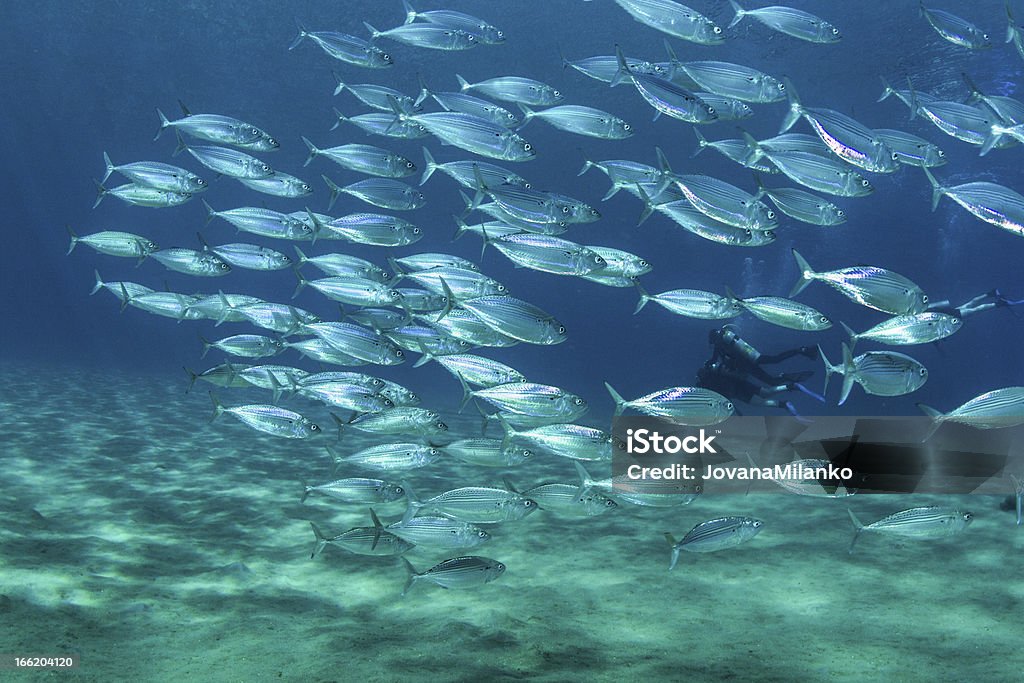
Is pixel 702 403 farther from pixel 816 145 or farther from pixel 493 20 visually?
pixel 493 20

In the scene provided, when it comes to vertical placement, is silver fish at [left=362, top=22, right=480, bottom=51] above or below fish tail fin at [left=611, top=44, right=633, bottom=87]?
above

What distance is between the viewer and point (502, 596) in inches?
157

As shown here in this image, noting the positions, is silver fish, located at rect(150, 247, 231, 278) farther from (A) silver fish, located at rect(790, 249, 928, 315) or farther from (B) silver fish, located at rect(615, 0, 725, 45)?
(A) silver fish, located at rect(790, 249, 928, 315)

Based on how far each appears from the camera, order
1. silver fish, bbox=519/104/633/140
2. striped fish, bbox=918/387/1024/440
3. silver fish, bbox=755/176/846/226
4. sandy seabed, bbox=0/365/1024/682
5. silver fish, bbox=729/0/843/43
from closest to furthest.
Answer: sandy seabed, bbox=0/365/1024/682 < striped fish, bbox=918/387/1024/440 < silver fish, bbox=755/176/846/226 < silver fish, bbox=729/0/843/43 < silver fish, bbox=519/104/633/140

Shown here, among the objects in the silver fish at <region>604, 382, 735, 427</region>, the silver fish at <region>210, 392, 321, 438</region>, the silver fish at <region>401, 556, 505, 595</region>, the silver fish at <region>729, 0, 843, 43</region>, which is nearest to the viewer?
the silver fish at <region>401, 556, 505, 595</region>

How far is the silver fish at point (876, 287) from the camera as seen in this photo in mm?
4066

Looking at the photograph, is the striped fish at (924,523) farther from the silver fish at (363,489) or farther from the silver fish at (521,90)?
the silver fish at (521,90)

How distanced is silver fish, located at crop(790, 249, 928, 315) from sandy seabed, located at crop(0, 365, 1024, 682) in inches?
70.4

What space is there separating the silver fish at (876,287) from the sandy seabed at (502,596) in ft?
5.87

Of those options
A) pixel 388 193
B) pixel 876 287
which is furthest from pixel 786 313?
pixel 388 193

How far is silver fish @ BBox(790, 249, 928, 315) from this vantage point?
160 inches

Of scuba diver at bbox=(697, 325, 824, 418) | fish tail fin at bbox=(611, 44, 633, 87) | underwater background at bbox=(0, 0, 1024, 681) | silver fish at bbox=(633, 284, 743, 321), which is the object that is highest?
fish tail fin at bbox=(611, 44, 633, 87)

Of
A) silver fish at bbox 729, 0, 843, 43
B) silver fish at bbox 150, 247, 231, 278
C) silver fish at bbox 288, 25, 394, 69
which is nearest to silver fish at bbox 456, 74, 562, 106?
silver fish at bbox 288, 25, 394, 69

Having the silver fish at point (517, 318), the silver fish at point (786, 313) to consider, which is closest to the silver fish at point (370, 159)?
the silver fish at point (517, 318)
